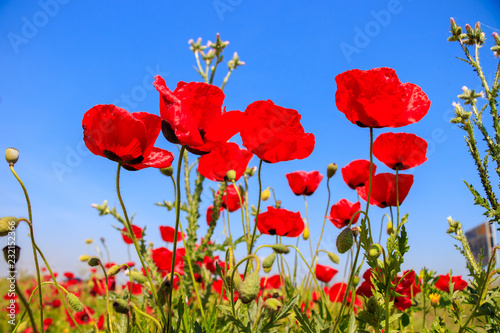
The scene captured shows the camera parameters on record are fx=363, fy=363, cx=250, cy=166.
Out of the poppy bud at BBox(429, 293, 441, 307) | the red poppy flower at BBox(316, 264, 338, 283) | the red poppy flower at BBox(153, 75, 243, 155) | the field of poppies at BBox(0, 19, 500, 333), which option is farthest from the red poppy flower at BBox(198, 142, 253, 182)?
the red poppy flower at BBox(316, 264, 338, 283)

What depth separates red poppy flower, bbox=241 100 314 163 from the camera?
1044mm

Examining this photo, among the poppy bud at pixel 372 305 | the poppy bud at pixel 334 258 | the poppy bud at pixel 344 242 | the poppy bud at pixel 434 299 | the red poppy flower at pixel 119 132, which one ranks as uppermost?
the red poppy flower at pixel 119 132

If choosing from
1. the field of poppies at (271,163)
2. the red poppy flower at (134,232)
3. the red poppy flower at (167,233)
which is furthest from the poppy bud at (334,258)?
the red poppy flower at (134,232)

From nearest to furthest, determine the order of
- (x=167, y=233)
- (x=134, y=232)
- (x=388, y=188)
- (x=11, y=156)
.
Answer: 1. (x=11, y=156)
2. (x=388, y=188)
3. (x=167, y=233)
4. (x=134, y=232)

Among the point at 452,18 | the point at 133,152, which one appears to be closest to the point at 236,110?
the point at 133,152

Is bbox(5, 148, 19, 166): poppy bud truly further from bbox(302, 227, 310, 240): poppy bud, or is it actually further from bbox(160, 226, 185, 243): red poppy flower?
bbox(160, 226, 185, 243): red poppy flower

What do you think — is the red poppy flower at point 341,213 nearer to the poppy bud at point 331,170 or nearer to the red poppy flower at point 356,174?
the red poppy flower at point 356,174

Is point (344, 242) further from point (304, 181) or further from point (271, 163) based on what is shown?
point (304, 181)

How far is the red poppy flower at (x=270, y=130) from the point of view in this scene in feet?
3.43

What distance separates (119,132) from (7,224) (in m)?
0.30

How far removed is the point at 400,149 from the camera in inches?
53.4

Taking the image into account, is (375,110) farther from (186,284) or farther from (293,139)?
(186,284)

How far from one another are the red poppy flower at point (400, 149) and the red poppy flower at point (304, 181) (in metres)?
0.72

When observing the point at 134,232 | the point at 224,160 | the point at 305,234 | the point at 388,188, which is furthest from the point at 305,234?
the point at 134,232
